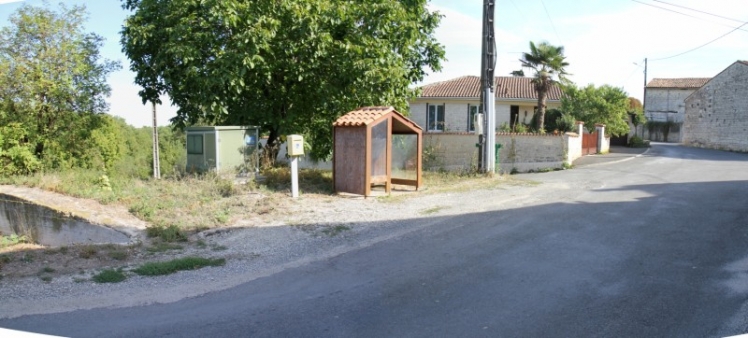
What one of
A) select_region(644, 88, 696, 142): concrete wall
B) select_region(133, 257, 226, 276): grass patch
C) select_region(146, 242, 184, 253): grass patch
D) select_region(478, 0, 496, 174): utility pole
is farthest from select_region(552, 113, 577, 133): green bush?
select_region(644, 88, 696, 142): concrete wall

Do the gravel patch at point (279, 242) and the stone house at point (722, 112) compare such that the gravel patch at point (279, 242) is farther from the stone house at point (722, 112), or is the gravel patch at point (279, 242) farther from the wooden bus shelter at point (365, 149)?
the stone house at point (722, 112)

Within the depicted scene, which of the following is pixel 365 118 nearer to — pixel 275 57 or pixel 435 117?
pixel 275 57

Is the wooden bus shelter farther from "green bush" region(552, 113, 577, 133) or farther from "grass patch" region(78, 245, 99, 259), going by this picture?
"green bush" region(552, 113, 577, 133)

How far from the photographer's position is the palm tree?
28.5 meters

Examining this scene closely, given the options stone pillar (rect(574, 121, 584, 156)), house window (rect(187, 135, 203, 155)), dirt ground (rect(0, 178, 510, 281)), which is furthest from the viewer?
stone pillar (rect(574, 121, 584, 156))

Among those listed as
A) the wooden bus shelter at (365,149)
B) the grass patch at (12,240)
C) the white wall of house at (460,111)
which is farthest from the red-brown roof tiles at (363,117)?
the white wall of house at (460,111)

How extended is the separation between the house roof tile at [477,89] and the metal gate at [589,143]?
656 cm

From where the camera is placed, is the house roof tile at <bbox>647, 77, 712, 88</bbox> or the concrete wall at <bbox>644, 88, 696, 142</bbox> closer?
the concrete wall at <bbox>644, 88, 696, 142</bbox>

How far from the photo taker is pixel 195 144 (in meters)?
14.8

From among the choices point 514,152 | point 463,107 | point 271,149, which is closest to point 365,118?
point 271,149

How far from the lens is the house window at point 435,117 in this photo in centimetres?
3541

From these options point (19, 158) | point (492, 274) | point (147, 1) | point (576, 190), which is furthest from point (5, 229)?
point (576, 190)

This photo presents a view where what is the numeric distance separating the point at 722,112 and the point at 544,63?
621 inches

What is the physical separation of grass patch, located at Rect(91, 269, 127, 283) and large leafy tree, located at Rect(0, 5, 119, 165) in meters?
11.1
